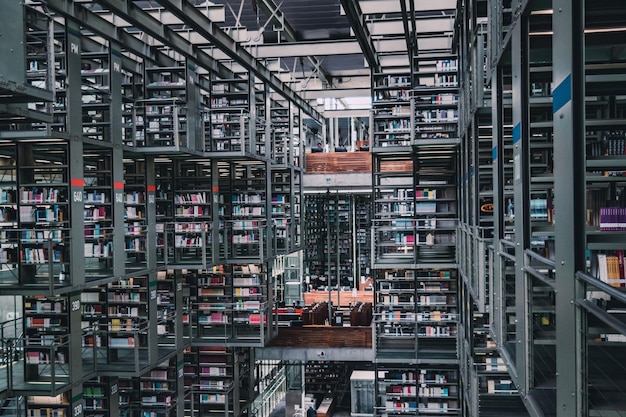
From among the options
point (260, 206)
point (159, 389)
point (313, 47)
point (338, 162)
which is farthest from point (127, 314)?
point (338, 162)

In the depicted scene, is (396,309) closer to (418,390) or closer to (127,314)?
(418,390)

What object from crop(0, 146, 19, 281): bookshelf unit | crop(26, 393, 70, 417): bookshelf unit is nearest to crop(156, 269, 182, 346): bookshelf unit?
crop(26, 393, 70, 417): bookshelf unit

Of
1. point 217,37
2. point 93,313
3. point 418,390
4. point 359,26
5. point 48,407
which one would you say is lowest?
point 418,390

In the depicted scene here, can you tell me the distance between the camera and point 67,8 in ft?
21.9

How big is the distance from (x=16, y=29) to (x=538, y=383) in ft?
11.6

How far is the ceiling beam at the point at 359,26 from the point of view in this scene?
782 cm

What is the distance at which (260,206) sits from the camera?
1091 cm

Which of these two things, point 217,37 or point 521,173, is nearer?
point 521,173

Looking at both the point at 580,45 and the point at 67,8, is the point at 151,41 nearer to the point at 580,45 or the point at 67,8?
the point at 67,8

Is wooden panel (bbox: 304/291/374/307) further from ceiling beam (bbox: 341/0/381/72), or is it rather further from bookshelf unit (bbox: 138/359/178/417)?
ceiling beam (bbox: 341/0/381/72)

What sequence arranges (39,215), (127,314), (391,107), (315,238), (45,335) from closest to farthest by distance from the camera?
(39,215) → (45,335) → (127,314) → (391,107) → (315,238)

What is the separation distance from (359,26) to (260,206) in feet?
11.9

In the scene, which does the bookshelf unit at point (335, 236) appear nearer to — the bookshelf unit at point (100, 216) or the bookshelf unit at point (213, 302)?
the bookshelf unit at point (213, 302)

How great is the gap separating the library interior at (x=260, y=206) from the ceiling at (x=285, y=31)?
0.17 ft
